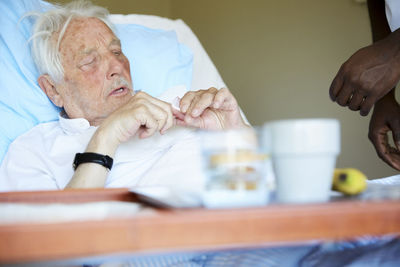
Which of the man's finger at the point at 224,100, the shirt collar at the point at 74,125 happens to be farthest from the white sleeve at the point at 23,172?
the man's finger at the point at 224,100

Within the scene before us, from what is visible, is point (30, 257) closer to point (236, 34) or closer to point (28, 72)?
point (28, 72)

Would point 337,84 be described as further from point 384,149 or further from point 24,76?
point 24,76

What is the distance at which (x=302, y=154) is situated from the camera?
1.94 feet

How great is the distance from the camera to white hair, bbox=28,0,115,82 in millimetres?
1632

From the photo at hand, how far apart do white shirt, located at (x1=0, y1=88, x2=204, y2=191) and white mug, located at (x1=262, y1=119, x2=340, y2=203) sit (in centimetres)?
72

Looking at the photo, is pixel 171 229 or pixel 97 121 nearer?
pixel 171 229

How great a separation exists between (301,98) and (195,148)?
1072mm

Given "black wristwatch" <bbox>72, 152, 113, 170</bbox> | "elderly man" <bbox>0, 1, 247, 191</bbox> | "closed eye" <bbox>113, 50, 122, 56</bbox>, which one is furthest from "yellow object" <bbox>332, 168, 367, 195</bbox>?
"closed eye" <bbox>113, 50, 122, 56</bbox>

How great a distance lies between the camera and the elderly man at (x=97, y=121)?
1.27 meters

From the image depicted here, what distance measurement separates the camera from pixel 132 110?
49.4 inches

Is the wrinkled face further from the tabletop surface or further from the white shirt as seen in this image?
the tabletop surface

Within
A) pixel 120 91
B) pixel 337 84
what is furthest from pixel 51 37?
pixel 337 84

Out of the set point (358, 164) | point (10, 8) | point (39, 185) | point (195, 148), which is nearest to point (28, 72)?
point (10, 8)

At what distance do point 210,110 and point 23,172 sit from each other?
59 cm
